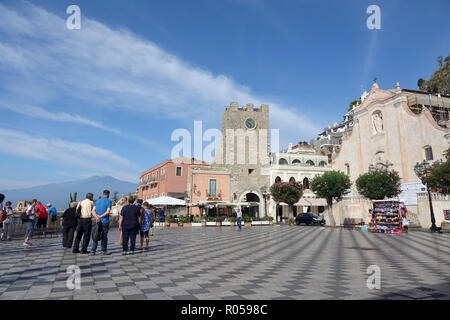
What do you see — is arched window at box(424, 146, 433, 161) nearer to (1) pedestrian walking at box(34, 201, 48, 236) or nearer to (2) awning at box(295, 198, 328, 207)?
(2) awning at box(295, 198, 328, 207)

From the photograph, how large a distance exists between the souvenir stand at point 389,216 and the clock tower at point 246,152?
20.0m

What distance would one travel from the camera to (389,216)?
20297 millimetres

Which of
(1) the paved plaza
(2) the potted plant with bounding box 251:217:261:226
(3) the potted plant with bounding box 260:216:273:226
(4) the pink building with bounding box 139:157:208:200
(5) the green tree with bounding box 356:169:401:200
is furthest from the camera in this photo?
(4) the pink building with bounding box 139:157:208:200

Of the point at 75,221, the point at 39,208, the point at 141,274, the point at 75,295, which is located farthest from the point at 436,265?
the point at 39,208

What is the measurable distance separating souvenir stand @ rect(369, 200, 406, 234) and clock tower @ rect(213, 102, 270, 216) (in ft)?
65.7

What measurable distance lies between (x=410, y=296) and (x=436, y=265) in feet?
13.2

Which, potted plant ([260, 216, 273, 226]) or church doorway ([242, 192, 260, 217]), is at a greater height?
church doorway ([242, 192, 260, 217])

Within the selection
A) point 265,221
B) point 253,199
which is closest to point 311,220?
point 265,221

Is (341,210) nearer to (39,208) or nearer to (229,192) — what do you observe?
(229,192)

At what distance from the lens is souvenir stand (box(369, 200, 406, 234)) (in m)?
19.9

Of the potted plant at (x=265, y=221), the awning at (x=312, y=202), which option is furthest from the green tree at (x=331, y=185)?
the awning at (x=312, y=202)

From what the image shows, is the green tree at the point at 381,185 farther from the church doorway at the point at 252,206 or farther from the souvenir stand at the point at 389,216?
the church doorway at the point at 252,206

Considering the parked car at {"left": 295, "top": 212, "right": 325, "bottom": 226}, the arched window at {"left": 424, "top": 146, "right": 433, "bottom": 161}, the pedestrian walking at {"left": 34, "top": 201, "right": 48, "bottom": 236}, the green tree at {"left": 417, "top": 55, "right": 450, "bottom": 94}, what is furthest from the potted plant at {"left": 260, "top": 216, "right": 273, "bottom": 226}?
the green tree at {"left": 417, "top": 55, "right": 450, "bottom": 94}

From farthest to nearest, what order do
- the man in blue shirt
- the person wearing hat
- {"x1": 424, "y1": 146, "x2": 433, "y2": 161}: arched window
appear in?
{"x1": 424, "y1": 146, "x2": 433, "y2": 161}: arched window, the person wearing hat, the man in blue shirt
